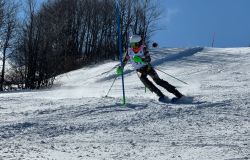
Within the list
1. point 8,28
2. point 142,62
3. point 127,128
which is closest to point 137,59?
point 142,62

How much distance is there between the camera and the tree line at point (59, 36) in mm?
32594

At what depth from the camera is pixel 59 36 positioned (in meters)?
38.9

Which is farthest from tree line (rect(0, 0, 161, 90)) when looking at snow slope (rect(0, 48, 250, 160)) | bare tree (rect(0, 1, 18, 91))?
snow slope (rect(0, 48, 250, 160))

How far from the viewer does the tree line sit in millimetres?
32594

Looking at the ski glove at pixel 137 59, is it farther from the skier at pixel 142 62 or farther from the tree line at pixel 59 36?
the tree line at pixel 59 36

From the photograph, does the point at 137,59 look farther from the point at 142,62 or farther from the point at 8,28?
the point at 8,28

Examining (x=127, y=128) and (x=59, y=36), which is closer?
(x=127, y=128)

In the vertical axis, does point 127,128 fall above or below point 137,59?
below

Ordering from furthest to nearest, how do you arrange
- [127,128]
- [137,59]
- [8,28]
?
[8,28]
[137,59]
[127,128]

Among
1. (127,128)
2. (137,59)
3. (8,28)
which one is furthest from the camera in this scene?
(8,28)

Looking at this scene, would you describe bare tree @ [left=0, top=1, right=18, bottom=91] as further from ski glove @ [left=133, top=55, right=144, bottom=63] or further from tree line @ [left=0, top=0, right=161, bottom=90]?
ski glove @ [left=133, top=55, right=144, bottom=63]

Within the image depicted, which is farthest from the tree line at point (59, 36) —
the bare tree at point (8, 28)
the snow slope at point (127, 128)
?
the snow slope at point (127, 128)

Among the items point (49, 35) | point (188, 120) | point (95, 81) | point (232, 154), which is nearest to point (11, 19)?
point (49, 35)

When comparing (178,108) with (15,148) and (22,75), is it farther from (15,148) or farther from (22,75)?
(22,75)
